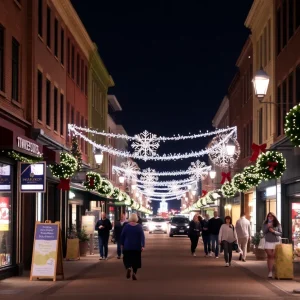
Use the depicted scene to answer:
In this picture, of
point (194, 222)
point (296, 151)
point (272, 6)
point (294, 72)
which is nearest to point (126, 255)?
Answer: point (296, 151)

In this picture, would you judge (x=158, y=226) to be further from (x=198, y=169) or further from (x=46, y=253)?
(x=46, y=253)

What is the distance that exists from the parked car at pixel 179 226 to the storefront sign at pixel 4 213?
1805 inches

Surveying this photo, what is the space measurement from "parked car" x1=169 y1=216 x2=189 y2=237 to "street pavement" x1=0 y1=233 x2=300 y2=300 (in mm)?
39843

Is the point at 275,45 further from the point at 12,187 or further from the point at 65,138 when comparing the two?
the point at 12,187

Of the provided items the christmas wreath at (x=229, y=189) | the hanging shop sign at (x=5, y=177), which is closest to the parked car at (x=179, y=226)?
the christmas wreath at (x=229, y=189)

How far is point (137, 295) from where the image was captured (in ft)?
58.9

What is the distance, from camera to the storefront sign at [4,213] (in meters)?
23.2

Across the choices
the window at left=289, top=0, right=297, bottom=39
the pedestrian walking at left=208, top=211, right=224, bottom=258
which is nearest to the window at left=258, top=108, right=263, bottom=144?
the pedestrian walking at left=208, top=211, right=224, bottom=258

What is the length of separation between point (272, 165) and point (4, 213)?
9926 mm

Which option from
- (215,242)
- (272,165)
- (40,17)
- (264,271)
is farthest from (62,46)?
(264,271)

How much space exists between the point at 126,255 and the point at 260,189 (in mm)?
21713

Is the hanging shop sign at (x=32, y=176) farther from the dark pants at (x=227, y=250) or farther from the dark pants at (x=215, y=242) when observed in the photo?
the dark pants at (x=215, y=242)

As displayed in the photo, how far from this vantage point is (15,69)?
2616cm

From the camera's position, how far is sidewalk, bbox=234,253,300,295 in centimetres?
2042
